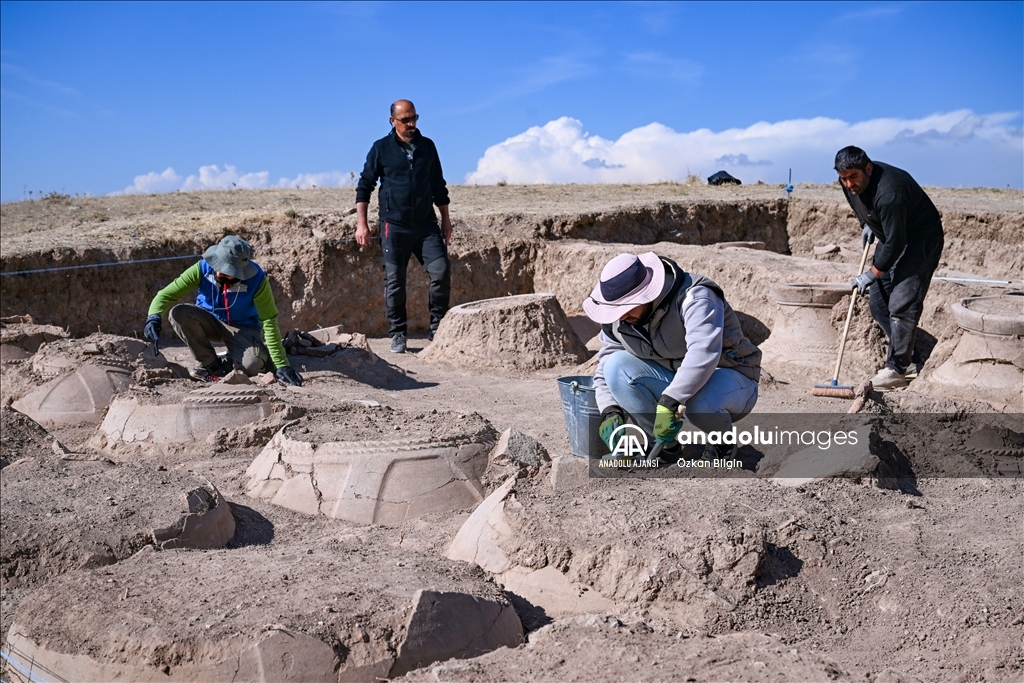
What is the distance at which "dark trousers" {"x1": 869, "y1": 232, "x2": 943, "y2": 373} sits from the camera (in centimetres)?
648

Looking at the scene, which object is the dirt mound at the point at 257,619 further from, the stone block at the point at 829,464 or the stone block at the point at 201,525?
the stone block at the point at 829,464

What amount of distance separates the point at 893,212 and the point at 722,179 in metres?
11.5

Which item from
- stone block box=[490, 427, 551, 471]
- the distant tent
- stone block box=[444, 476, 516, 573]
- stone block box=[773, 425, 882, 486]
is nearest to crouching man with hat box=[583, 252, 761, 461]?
stone block box=[773, 425, 882, 486]

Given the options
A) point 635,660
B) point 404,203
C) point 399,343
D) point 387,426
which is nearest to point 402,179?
point 404,203

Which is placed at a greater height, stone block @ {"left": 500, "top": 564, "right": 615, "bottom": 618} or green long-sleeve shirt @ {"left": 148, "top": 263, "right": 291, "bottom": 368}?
green long-sleeve shirt @ {"left": 148, "top": 263, "right": 291, "bottom": 368}

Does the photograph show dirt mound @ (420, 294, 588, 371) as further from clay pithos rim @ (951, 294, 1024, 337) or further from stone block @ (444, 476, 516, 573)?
stone block @ (444, 476, 516, 573)

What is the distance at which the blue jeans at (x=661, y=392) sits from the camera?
399 centimetres

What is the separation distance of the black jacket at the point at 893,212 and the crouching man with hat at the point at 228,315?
161 inches

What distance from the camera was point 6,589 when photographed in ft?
11.6

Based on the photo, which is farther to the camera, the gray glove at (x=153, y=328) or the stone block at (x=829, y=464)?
the gray glove at (x=153, y=328)

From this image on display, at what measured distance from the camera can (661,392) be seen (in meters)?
4.11

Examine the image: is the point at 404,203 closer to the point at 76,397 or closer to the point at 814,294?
the point at 76,397

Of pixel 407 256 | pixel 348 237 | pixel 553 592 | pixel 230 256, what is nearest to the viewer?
pixel 553 592

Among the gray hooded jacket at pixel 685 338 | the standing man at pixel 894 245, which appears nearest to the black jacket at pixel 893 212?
the standing man at pixel 894 245
